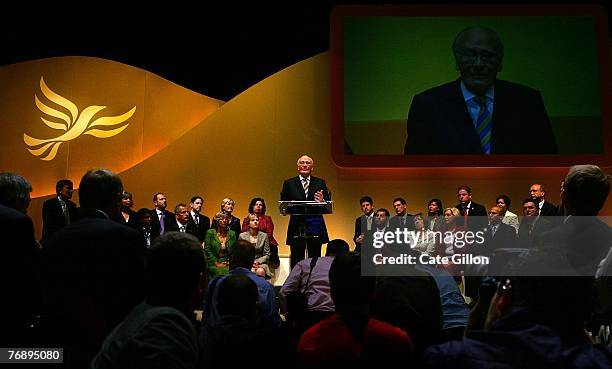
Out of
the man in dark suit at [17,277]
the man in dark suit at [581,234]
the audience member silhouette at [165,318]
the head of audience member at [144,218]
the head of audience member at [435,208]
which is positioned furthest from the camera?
the head of audience member at [435,208]

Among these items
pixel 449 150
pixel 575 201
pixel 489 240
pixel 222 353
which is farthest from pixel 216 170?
pixel 575 201

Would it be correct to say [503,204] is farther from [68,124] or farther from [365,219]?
[68,124]

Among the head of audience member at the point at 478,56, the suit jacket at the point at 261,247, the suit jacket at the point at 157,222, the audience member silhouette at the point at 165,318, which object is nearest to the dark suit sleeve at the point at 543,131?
the head of audience member at the point at 478,56

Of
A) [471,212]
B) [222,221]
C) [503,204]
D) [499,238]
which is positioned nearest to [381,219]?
[471,212]

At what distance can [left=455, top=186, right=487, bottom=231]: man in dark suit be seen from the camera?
747cm

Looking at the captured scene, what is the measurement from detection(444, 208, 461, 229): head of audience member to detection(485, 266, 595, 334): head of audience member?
5.60m

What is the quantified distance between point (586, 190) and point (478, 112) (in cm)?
686

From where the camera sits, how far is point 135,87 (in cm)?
976

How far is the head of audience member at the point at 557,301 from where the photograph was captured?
1.68m

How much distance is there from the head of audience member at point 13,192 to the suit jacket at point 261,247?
4850 millimetres

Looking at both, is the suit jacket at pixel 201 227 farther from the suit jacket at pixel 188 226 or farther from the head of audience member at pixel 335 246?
the head of audience member at pixel 335 246

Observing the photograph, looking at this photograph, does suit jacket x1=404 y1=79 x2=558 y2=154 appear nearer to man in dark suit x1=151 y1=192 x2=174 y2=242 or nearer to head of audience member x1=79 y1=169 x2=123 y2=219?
man in dark suit x1=151 y1=192 x2=174 y2=242

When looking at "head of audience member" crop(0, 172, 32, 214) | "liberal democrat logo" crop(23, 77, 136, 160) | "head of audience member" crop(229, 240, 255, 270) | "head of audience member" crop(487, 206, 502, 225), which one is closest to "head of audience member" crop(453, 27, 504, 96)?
"head of audience member" crop(487, 206, 502, 225)

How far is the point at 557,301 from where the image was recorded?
5.54 ft
